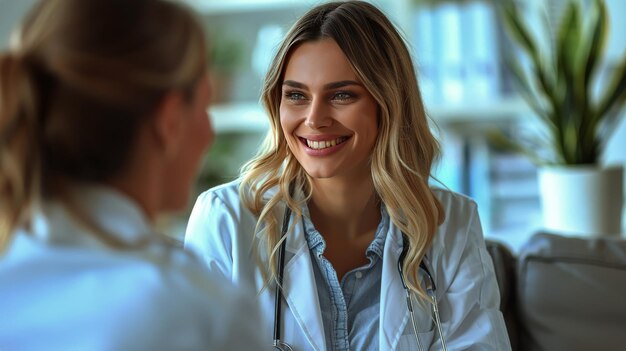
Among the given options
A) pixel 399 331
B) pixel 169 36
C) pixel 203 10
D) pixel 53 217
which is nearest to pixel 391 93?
pixel 399 331

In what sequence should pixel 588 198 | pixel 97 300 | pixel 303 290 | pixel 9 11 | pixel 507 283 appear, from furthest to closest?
pixel 9 11 → pixel 588 198 → pixel 507 283 → pixel 303 290 → pixel 97 300

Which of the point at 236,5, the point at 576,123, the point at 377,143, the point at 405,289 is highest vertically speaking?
the point at 236,5

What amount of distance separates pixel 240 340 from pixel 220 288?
2.5 inches

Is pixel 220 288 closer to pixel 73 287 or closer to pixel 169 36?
pixel 73 287

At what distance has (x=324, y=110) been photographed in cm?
173

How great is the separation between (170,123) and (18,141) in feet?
0.57

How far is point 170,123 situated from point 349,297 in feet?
3.06

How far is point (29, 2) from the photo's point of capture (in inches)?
138

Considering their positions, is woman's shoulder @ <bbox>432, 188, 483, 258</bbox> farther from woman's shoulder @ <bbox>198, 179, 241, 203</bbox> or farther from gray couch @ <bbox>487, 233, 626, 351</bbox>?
woman's shoulder @ <bbox>198, 179, 241, 203</bbox>

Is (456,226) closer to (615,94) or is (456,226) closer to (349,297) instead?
(349,297)

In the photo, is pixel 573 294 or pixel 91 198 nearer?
pixel 91 198

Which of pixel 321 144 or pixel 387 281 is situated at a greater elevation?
pixel 321 144

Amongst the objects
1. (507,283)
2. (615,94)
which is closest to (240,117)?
(615,94)

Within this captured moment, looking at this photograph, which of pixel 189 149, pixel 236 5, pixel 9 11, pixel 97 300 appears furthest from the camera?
pixel 236 5
